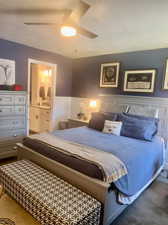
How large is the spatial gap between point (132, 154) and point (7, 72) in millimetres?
3159

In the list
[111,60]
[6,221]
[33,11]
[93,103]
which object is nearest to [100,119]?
[93,103]

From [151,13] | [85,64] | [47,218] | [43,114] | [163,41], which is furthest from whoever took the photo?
[43,114]

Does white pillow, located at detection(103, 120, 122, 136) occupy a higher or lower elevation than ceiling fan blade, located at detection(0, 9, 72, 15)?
lower

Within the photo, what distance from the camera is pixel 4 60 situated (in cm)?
366

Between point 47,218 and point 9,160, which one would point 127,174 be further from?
point 9,160

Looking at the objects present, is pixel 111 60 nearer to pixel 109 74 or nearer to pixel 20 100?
pixel 109 74

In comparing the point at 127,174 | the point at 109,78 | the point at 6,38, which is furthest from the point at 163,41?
the point at 6,38

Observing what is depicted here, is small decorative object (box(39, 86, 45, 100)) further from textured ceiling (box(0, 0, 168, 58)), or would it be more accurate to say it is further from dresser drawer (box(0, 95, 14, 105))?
dresser drawer (box(0, 95, 14, 105))

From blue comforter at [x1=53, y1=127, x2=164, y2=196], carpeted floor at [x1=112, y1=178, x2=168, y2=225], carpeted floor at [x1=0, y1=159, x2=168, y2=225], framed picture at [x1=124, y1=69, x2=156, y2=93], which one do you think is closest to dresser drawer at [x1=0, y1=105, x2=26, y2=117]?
blue comforter at [x1=53, y1=127, x2=164, y2=196]

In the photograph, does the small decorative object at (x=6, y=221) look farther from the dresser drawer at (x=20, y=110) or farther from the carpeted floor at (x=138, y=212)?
the dresser drawer at (x=20, y=110)

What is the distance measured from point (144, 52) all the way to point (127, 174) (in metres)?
2.87

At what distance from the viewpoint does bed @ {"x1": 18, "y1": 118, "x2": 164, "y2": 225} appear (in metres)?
1.78

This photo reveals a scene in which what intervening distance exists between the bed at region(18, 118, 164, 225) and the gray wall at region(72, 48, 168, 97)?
1587mm

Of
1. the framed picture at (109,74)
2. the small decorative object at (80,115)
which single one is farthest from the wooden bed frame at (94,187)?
the framed picture at (109,74)
